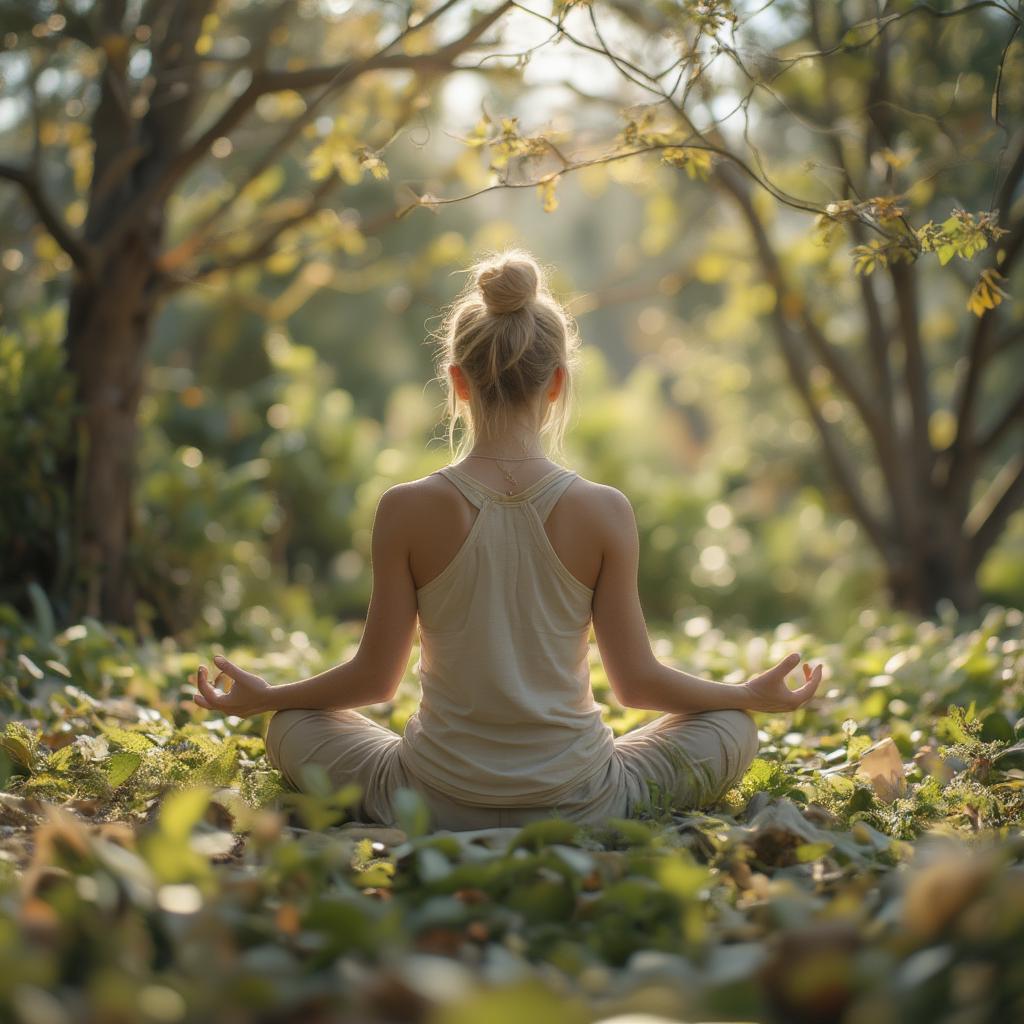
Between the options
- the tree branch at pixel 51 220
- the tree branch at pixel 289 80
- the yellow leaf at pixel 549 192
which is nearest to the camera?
the yellow leaf at pixel 549 192

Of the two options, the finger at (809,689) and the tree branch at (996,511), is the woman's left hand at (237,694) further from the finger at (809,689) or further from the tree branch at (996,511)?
the tree branch at (996,511)

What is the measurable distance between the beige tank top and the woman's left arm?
0.09 meters

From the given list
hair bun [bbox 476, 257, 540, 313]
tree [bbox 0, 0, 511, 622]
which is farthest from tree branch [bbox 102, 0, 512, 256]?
hair bun [bbox 476, 257, 540, 313]

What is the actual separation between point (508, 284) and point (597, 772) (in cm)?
100

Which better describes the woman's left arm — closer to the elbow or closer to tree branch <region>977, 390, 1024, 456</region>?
the elbow

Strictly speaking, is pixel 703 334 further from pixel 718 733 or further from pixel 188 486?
pixel 718 733

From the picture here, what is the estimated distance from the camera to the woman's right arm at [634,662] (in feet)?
7.42

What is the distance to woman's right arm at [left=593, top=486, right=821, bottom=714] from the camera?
2.26m

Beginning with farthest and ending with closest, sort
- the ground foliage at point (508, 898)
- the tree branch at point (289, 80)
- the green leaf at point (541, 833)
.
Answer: the tree branch at point (289, 80), the green leaf at point (541, 833), the ground foliage at point (508, 898)

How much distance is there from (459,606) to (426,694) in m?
0.21

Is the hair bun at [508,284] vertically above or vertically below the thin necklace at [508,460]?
above

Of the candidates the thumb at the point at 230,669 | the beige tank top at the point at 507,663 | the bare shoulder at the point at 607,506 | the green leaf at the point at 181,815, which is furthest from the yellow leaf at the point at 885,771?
the green leaf at the point at 181,815

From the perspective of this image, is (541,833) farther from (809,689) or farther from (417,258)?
(417,258)

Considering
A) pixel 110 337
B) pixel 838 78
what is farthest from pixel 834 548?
pixel 110 337
